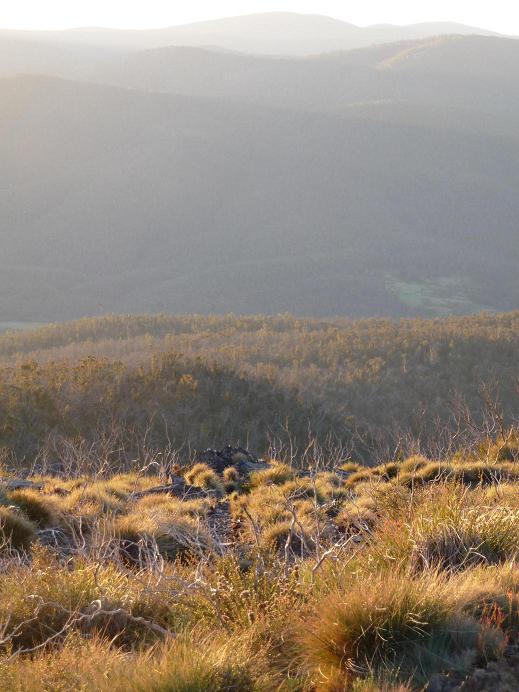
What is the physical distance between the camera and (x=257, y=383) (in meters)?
23.1

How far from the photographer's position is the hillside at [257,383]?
17.6 m

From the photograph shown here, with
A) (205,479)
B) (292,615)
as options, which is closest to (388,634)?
(292,615)

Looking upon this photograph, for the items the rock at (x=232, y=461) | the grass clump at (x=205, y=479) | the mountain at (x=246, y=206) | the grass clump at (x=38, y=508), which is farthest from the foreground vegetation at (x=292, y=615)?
the mountain at (x=246, y=206)

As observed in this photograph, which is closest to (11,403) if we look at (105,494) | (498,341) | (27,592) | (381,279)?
(105,494)

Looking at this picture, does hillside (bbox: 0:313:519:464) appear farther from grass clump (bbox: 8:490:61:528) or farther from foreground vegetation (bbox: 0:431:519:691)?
foreground vegetation (bbox: 0:431:519:691)

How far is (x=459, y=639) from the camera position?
338 centimetres

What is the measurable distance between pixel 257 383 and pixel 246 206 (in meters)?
91.8

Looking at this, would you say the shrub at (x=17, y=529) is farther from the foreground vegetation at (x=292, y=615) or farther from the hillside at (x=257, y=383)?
the hillside at (x=257, y=383)

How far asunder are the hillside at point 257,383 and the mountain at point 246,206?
1456 inches

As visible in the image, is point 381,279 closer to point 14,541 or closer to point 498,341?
point 498,341

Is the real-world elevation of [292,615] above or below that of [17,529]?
above

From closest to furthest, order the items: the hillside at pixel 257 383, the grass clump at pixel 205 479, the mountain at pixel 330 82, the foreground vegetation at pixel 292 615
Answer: the foreground vegetation at pixel 292 615 < the grass clump at pixel 205 479 < the hillside at pixel 257 383 < the mountain at pixel 330 82

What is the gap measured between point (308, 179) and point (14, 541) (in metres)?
114

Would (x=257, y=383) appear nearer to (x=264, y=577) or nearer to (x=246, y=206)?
(x=264, y=577)
